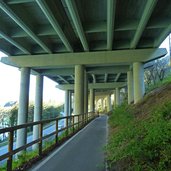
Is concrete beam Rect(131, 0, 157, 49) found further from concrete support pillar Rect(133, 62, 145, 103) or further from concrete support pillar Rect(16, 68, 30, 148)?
concrete support pillar Rect(16, 68, 30, 148)

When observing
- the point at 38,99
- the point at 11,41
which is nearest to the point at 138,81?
the point at 11,41

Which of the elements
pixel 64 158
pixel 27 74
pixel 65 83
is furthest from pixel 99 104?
pixel 64 158

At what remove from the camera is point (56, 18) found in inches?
681

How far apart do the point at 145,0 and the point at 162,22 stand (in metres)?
3.81

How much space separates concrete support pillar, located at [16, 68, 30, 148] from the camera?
86.3 ft

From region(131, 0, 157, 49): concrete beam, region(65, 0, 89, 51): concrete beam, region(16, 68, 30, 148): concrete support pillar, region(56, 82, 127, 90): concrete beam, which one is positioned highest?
region(131, 0, 157, 49): concrete beam

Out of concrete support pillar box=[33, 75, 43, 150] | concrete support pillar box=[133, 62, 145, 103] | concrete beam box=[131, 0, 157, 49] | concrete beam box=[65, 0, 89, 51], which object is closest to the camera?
concrete beam box=[65, 0, 89, 51]

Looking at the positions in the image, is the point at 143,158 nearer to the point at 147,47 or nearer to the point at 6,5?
the point at 6,5

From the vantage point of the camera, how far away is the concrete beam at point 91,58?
2566 cm

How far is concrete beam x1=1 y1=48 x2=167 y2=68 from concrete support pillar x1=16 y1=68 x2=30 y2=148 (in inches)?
49.6

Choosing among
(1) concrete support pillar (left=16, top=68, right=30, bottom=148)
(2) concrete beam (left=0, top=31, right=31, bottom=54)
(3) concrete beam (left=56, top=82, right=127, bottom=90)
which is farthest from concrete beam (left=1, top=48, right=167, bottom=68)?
(3) concrete beam (left=56, top=82, right=127, bottom=90)

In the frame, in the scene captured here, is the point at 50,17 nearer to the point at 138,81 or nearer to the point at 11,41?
the point at 11,41

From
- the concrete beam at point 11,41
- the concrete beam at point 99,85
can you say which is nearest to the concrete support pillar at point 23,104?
the concrete beam at point 11,41

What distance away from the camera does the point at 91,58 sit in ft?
85.3
